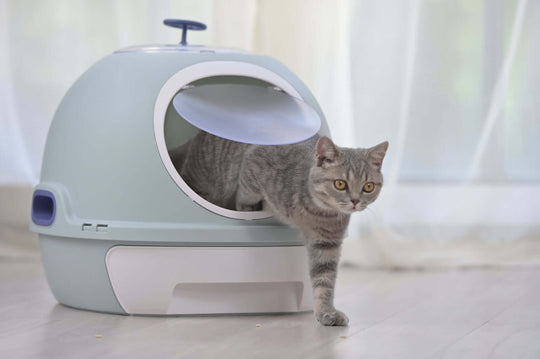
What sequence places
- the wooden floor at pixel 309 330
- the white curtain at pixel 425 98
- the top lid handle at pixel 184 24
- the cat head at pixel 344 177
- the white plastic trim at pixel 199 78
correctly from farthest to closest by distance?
the white curtain at pixel 425 98
the top lid handle at pixel 184 24
the white plastic trim at pixel 199 78
the cat head at pixel 344 177
the wooden floor at pixel 309 330

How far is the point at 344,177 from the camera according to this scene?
1608 mm

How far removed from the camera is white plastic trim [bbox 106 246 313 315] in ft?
5.59

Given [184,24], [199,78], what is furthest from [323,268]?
[184,24]

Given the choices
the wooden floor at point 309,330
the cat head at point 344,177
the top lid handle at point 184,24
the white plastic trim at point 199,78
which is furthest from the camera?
the top lid handle at point 184,24

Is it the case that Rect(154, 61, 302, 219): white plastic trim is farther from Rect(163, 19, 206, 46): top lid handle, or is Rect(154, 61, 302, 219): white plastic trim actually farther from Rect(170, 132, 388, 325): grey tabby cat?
Rect(163, 19, 206, 46): top lid handle

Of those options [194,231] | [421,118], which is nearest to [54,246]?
[194,231]

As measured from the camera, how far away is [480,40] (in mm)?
2736

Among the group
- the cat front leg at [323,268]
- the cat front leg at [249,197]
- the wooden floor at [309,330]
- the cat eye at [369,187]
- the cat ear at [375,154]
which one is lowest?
the wooden floor at [309,330]

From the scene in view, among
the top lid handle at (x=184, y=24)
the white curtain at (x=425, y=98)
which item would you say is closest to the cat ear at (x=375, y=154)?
the top lid handle at (x=184, y=24)

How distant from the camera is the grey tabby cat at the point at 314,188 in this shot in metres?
1.62

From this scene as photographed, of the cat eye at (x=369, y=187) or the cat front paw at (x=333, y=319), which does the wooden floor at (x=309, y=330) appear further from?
the cat eye at (x=369, y=187)

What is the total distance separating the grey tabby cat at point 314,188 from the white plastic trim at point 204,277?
0.09m

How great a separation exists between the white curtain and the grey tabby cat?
89 cm

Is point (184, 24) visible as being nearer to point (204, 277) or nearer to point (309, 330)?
point (204, 277)
